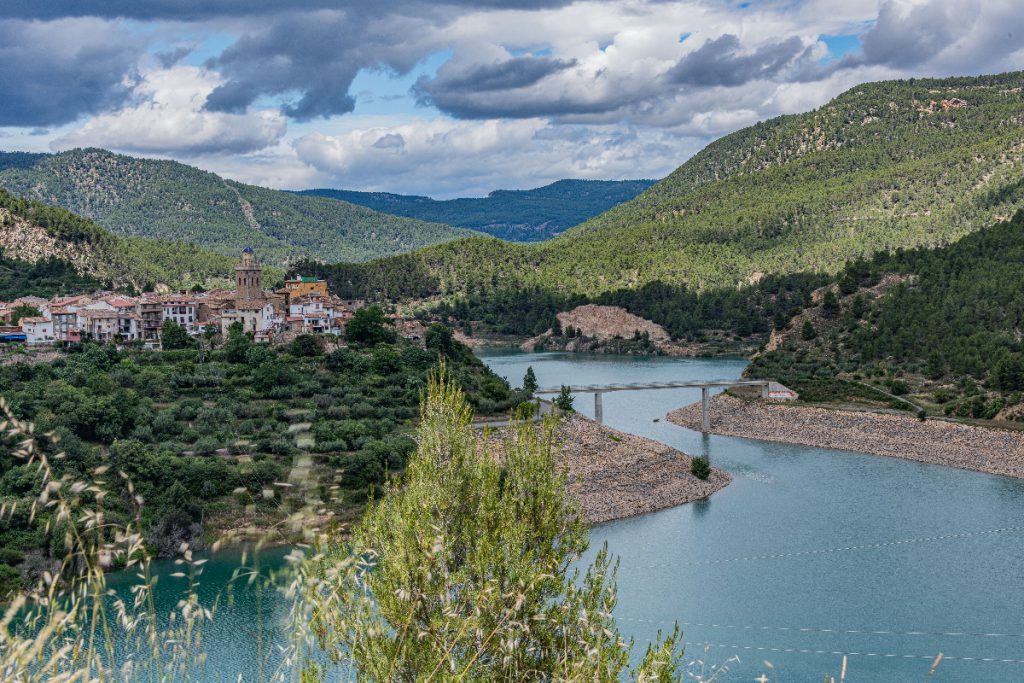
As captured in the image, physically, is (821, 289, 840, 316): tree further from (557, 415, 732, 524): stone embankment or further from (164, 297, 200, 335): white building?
(164, 297, 200, 335): white building

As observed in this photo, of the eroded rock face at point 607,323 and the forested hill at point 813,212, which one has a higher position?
the forested hill at point 813,212

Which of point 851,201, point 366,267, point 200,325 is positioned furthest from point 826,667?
point 851,201

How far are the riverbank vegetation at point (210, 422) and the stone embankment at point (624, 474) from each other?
491cm

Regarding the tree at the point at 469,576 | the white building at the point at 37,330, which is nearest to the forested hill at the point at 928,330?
the white building at the point at 37,330

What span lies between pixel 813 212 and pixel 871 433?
70.2 meters

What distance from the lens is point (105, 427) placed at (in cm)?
3319

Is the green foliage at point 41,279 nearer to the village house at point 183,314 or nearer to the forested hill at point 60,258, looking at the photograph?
the forested hill at point 60,258

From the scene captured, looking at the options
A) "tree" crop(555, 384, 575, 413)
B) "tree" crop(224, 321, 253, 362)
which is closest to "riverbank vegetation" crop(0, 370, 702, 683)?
"tree" crop(555, 384, 575, 413)

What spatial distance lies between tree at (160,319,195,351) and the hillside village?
5.39 feet

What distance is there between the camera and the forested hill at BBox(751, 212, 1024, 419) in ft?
164

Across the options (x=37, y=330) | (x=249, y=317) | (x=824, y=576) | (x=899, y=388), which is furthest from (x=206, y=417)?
(x=899, y=388)

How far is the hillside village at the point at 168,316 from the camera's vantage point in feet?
153

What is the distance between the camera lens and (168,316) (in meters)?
51.3

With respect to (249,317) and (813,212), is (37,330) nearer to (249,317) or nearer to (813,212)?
(249,317)
